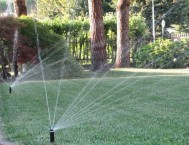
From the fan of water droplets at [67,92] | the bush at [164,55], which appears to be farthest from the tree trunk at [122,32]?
the fan of water droplets at [67,92]

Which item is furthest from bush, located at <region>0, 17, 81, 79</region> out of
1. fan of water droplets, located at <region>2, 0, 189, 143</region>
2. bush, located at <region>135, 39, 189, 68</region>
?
bush, located at <region>135, 39, 189, 68</region>

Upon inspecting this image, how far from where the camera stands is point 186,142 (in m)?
4.05

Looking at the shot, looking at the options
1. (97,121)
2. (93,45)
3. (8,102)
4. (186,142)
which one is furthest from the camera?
(93,45)

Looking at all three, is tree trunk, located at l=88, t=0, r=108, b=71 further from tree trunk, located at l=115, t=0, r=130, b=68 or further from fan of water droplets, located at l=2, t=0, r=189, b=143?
fan of water droplets, located at l=2, t=0, r=189, b=143

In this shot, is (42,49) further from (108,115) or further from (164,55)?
(108,115)

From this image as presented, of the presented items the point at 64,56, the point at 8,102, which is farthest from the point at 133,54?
the point at 8,102

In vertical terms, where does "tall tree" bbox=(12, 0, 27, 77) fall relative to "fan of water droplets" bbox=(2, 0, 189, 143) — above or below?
above

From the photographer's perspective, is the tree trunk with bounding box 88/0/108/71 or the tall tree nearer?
the tall tree

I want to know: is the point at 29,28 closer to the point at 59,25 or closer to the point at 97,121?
the point at 59,25

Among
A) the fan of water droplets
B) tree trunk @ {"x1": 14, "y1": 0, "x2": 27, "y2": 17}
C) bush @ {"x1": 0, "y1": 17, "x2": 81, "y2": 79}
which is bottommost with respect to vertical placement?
the fan of water droplets

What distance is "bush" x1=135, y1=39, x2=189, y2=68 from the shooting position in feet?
51.0

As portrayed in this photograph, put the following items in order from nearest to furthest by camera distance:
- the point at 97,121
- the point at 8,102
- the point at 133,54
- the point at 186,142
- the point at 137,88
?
the point at 186,142 < the point at 97,121 < the point at 8,102 < the point at 137,88 < the point at 133,54

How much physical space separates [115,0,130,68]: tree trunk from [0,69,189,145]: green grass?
22.1 feet

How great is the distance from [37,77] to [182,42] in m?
6.60
